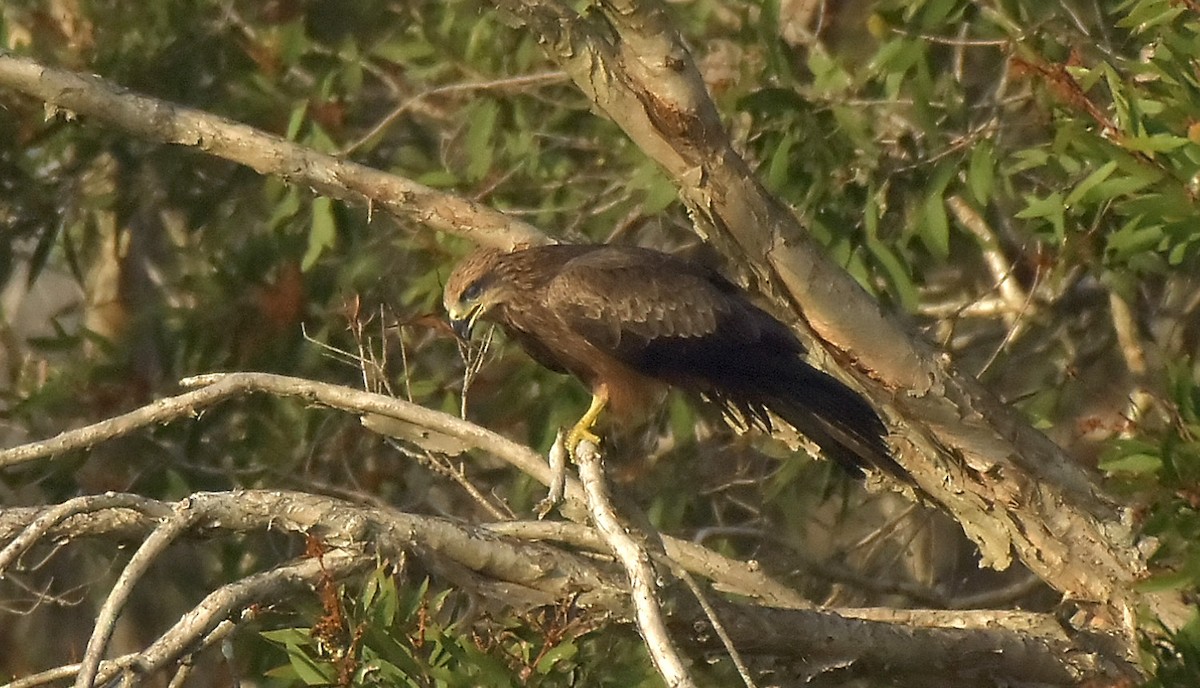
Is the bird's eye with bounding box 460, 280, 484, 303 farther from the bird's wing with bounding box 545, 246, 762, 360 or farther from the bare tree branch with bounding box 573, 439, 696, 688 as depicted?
the bare tree branch with bounding box 573, 439, 696, 688

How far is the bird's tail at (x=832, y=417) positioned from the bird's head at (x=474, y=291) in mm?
761

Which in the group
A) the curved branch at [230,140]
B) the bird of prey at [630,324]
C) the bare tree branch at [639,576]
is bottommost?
the bird of prey at [630,324]

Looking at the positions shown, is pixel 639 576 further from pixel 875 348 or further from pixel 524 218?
pixel 524 218

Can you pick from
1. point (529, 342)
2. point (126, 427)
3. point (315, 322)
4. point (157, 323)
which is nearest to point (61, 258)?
point (157, 323)

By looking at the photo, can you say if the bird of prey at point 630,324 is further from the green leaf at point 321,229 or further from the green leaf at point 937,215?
the green leaf at point 321,229

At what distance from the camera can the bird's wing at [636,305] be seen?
14.8ft

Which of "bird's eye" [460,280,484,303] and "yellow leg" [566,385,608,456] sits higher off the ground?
"bird's eye" [460,280,484,303]

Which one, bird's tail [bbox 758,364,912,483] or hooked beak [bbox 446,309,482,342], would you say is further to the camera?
hooked beak [bbox 446,309,482,342]

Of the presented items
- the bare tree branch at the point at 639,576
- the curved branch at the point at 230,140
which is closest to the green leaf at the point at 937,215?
the curved branch at the point at 230,140

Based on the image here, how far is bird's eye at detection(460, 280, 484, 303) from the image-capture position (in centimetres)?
450

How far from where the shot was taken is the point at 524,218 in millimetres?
5766

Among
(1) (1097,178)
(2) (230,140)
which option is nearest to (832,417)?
(1) (1097,178)

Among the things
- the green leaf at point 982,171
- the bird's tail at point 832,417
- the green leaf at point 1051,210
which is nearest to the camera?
the bird's tail at point 832,417

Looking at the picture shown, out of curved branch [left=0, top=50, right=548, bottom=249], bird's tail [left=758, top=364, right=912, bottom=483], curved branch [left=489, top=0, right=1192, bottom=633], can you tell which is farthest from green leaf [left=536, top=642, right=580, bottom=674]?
curved branch [left=0, top=50, right=548, bottom=249]
